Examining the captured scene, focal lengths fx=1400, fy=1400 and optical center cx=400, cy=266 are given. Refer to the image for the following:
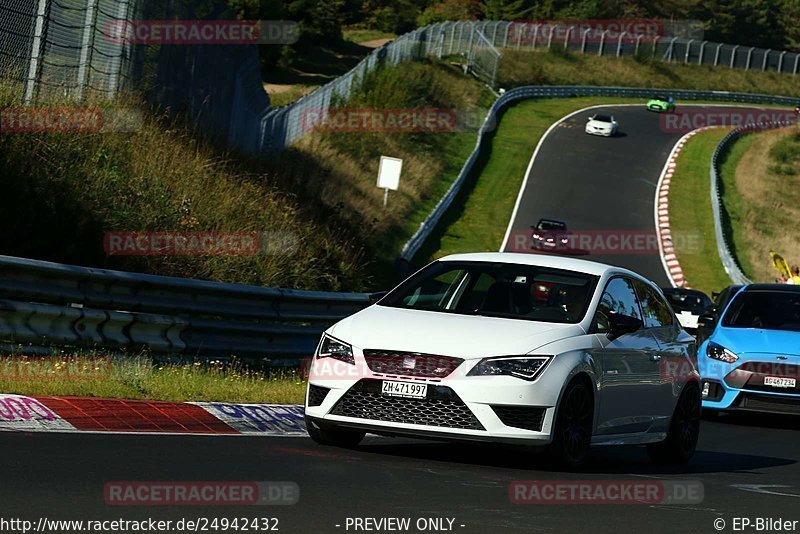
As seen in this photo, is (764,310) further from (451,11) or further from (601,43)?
(451,11)

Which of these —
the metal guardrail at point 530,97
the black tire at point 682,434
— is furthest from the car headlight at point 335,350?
the metal guardrail at point 530,97

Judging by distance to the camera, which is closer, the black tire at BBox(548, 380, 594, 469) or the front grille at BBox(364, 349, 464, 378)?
the front grille at BBox(364, 349, 464, 378)

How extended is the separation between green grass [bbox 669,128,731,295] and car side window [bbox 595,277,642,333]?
100ft

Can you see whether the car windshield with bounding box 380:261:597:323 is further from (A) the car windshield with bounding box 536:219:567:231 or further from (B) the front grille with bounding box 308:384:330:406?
(A) the car windshield with bounding box 536:219:567:231

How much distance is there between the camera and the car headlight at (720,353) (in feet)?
53.2

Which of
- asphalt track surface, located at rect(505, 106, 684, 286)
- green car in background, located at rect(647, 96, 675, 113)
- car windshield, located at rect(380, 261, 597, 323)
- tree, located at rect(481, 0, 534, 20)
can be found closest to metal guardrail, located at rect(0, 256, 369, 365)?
car windshield, located at rect(380, 261, 597, 323)

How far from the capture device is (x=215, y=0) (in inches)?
899

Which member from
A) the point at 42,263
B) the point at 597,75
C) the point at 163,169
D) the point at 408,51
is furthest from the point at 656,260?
the point at 597,75

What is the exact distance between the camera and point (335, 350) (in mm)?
9719

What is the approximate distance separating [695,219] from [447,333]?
46.8 meters

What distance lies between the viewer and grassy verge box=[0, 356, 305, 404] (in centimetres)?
1092

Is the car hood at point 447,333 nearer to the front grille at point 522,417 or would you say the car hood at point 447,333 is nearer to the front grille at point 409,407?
the front grille at point 409,407

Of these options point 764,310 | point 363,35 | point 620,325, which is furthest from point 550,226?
point 363,35

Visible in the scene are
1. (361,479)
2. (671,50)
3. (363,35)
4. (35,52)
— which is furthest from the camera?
(363,35)
